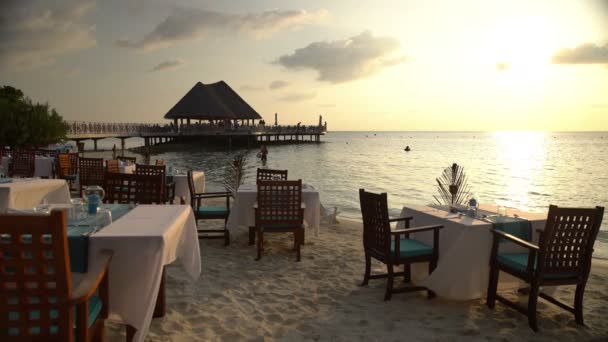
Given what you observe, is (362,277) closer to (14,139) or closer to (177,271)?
(177,271)

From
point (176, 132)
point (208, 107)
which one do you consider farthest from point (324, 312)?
point (176, 132)

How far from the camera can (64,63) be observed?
21609 millimetres

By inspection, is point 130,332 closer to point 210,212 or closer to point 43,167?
point 210,212

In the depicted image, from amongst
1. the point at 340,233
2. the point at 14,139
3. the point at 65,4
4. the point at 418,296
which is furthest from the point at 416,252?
the point at 14,139

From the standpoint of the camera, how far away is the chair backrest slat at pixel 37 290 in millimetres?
1697

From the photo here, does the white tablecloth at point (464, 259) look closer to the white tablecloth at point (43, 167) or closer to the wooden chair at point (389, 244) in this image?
the wooden chair at point (389, 244)

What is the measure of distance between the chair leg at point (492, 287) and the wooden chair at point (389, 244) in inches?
18.6

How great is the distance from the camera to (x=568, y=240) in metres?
3.16

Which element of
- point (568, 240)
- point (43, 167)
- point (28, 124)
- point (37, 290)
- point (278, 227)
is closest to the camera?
point (37, 290)

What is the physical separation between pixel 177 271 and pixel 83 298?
2.72 meters

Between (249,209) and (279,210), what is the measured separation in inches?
30.0

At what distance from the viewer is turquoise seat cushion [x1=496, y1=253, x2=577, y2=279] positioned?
3.19 metres

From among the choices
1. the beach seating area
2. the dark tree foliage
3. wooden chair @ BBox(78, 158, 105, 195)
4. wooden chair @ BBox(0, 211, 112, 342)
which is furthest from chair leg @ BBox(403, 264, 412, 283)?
the dark tree foliage

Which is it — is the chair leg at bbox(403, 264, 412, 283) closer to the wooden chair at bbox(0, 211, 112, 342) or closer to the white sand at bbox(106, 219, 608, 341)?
the white sand at bbox(106, 219, 608, 341)
